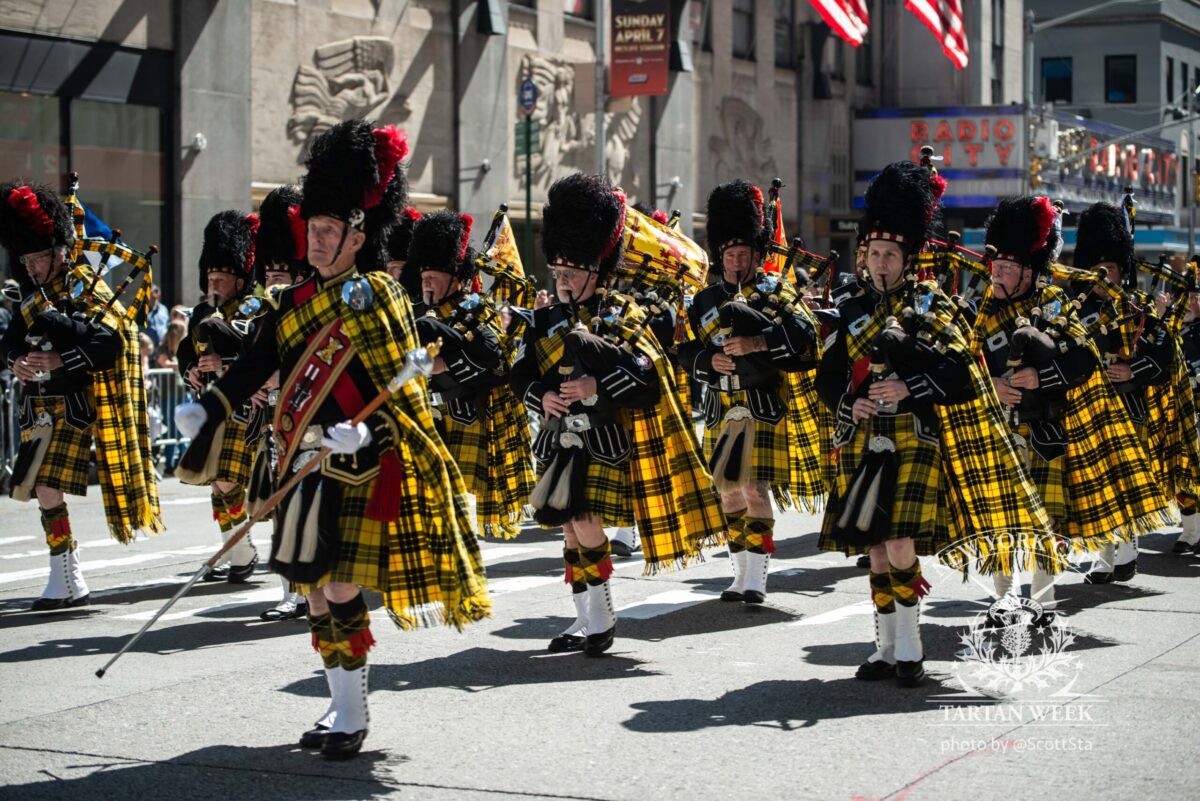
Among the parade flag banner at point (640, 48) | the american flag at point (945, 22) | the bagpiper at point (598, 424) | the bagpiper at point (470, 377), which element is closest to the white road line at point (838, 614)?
the bagpiper at point (598, 424)

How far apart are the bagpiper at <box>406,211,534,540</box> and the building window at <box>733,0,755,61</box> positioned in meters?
23.1

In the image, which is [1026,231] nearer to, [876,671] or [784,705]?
[876,671]

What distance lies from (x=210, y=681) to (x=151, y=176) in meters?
13.3

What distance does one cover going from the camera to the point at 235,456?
379 inches

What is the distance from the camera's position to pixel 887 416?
7.04m

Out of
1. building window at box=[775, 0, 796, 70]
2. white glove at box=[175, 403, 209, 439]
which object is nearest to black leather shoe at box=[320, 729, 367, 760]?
white glove at box=[175, 403, 209, 439]

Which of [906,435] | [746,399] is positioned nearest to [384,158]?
[906,435]

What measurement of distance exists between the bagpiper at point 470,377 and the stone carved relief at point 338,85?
1158 centimetres

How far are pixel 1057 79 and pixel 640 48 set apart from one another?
34850mm

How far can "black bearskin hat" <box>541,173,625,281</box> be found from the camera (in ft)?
25.5

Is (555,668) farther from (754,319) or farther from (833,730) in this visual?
(754,319)

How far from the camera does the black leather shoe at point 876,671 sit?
704 centimetres

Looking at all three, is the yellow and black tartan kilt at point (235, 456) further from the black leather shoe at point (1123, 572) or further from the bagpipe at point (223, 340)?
the black leather shoe at point (1123, 572)

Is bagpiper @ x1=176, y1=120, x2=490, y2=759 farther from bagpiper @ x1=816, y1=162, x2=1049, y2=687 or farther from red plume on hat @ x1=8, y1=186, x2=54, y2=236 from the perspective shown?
red plume on hat @ x1=8, y1=186, x2=54, y2=236
